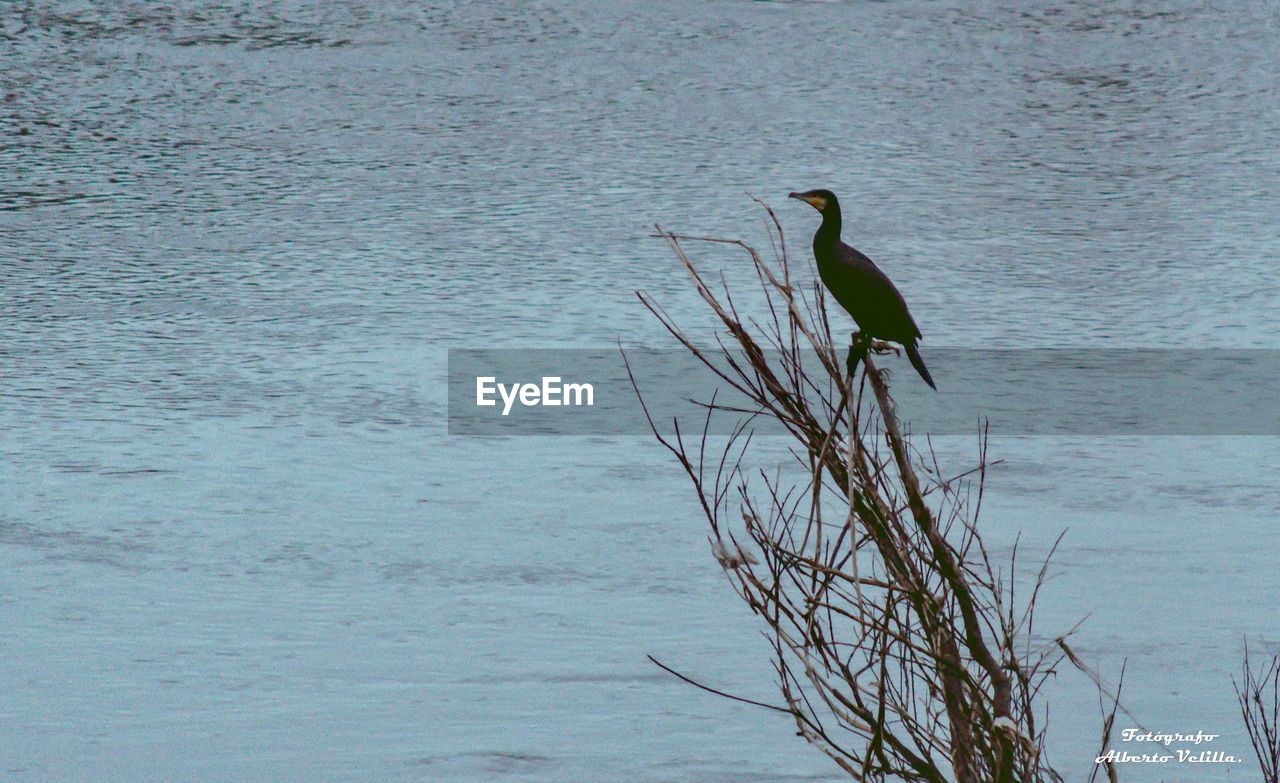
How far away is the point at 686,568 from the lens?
7727 mm

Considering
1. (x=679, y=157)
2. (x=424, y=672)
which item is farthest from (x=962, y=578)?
(x=679, y=157)

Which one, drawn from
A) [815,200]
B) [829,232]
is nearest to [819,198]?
[815,200]

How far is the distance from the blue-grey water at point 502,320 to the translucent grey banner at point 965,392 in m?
0.27

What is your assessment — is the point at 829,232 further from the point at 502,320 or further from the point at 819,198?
the point at 502,320

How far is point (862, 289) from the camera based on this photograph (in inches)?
193

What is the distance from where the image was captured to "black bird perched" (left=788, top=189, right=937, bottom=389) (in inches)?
191

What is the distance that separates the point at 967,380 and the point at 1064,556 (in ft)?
9.60

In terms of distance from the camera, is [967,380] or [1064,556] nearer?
[1064,556]

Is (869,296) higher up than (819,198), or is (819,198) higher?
(819,198)

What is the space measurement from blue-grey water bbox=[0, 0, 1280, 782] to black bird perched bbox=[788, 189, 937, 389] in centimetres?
171

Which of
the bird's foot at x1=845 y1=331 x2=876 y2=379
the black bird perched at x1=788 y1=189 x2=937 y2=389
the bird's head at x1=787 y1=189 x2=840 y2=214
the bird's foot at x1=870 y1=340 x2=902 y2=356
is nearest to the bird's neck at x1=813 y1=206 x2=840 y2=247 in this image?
the black bird perched at x1=788 y1=189 x2=937 y2=389

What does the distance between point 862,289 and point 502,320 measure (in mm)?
7286

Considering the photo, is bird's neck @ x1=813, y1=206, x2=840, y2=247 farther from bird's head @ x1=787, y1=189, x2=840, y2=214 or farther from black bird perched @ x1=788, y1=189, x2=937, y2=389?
bird's head @ x1=787, y1=189, x2=840, y2=214

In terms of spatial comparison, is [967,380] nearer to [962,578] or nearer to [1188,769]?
[1188,769]
